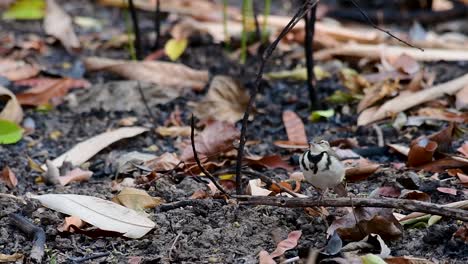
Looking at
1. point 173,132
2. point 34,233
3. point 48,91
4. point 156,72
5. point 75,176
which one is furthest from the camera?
point 156,72

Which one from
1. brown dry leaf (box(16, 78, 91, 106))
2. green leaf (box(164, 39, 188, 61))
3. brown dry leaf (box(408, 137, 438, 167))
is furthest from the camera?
green leaf (box(164, 39, 188, 61))

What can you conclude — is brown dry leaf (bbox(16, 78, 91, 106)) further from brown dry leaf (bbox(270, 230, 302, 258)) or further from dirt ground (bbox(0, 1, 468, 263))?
brown dry leaf (bbox(270, 230, 302, 258))

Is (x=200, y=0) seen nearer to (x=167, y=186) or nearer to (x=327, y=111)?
(x=327, y=111)

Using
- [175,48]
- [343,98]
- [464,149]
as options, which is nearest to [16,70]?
[175,48]

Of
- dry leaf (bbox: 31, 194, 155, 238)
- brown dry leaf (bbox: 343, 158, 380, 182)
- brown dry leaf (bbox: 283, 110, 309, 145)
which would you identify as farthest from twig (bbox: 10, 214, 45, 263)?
brown dry leaf (bbox: 283, 110, 309, 145)

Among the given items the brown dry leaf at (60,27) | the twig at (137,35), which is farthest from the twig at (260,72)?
the brown dry leaf at (60,27)

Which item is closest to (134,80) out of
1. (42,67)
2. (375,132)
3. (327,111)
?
(42,67)

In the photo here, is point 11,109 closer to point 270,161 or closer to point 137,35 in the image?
point 137,35
